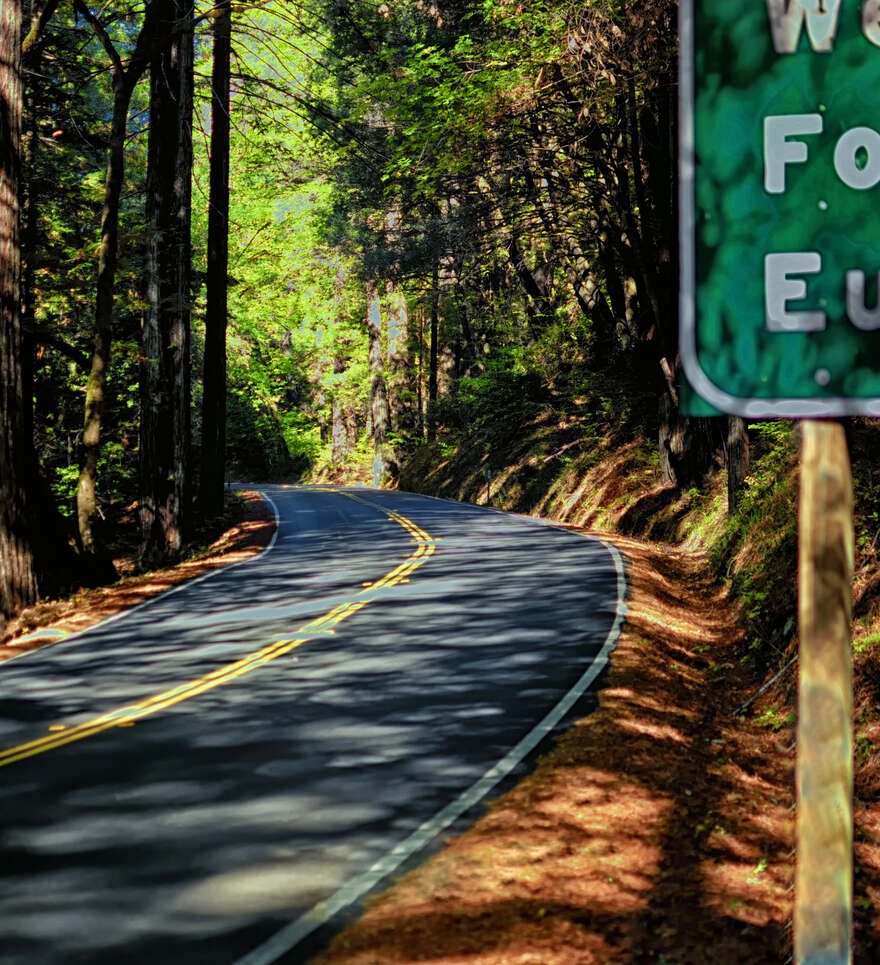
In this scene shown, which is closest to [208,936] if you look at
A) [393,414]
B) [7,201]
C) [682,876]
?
[682,876]

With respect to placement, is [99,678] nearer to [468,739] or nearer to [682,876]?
[468,739]

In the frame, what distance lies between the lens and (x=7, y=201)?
1727 centimetres

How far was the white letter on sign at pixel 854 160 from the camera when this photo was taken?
2354 mm

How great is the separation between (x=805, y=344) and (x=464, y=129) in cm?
1869

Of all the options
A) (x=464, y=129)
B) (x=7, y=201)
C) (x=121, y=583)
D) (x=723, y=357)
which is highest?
(x=464, y=129)

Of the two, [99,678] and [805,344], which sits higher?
[805,344]

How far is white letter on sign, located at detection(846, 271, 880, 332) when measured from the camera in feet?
7.71

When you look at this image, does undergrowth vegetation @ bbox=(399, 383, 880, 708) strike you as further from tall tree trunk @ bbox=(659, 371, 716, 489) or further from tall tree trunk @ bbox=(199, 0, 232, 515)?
tall tree trunk @ bbox=(199, 0, 232, 515)

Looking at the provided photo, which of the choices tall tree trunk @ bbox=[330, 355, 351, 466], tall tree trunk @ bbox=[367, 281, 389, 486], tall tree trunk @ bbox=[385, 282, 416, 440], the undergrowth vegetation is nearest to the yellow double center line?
the undergrowth vegetation

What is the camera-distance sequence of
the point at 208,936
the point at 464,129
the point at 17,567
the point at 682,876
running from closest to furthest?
1. the point at 208,936
2. the point at 682,876
3. the point at 17,567
4. the point at 464,129

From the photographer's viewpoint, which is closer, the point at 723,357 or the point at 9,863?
the point at 723,357

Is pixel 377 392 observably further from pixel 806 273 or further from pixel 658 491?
pixel 806 273

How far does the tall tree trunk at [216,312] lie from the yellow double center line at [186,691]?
14.3 m

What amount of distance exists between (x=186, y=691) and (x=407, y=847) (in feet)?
16.1
